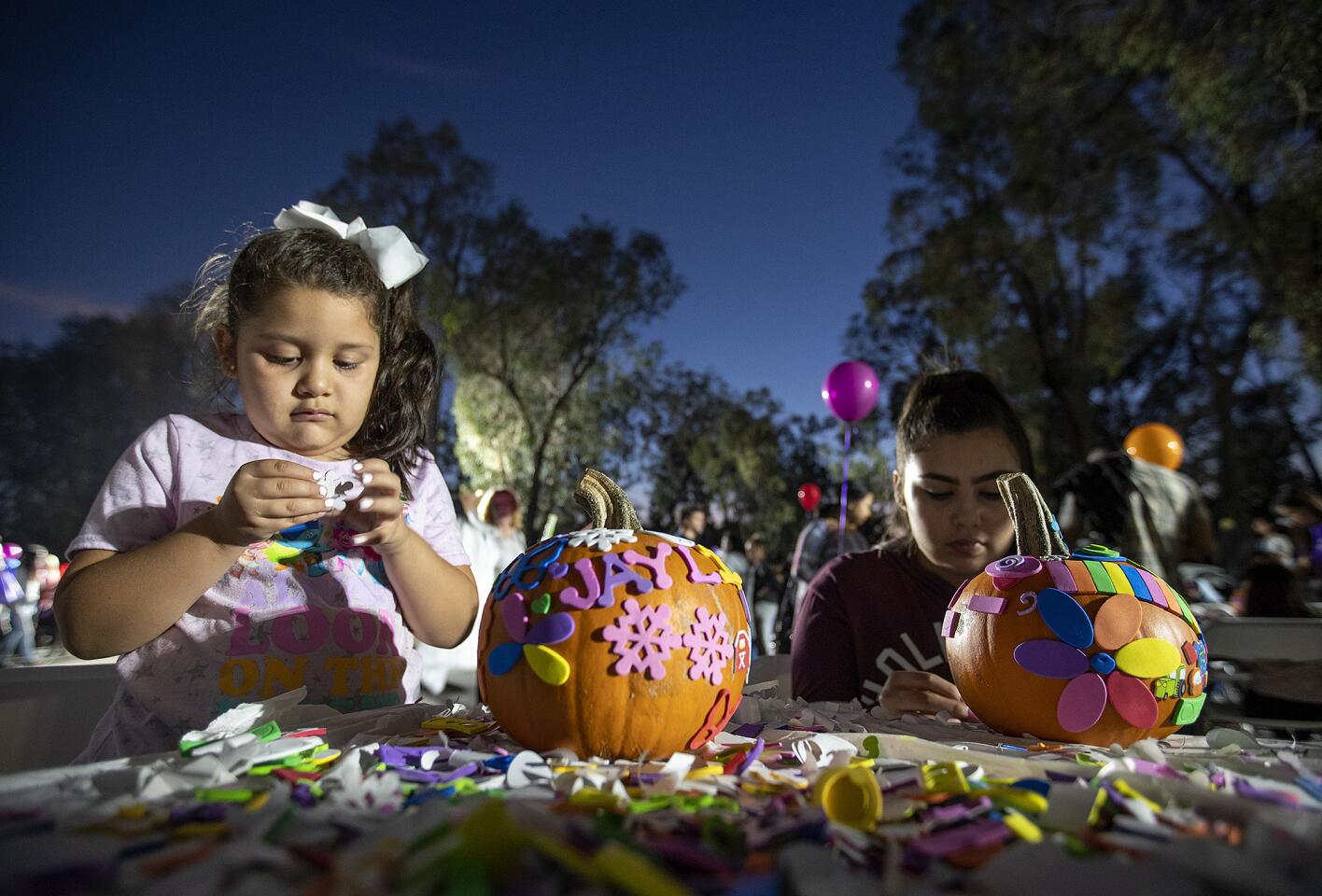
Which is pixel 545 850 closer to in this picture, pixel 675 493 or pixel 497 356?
pixel 497 356

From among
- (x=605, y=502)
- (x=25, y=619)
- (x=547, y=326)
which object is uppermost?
(x=547, y=326)

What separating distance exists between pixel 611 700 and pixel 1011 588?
68cm

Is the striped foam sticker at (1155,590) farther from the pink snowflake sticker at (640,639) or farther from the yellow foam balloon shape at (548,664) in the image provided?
the yellow foam balloon shape at (548,664)

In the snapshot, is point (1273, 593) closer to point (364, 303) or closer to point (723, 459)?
point (364, 303)

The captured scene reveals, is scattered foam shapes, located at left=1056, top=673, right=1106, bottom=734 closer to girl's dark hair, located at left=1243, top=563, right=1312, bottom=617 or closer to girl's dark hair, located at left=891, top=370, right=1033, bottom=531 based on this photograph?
girl's dark hair, located at left=891, top=370, right=1033, bottom=531

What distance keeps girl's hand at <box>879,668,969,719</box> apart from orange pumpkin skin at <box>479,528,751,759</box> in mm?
Result: 442

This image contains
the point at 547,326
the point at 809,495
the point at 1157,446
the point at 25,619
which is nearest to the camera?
the point at 25,619

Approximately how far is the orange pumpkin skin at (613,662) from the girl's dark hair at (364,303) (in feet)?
2.45

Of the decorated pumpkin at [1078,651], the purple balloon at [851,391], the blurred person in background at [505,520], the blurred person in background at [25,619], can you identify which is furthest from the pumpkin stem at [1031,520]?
the blurred person in background at [25,619]

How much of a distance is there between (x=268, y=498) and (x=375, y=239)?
2.73ft

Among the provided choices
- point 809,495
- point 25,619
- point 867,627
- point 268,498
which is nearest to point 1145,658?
point 867,627

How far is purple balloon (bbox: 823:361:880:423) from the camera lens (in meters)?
6.66

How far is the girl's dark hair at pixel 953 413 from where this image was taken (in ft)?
6.47

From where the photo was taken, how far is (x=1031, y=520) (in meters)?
1.32
